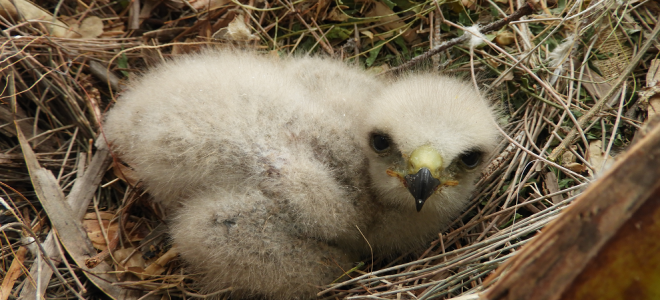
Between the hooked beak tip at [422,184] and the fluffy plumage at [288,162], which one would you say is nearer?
the hooked beak tip at [422,184]

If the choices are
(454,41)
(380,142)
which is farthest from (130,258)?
(454,41)

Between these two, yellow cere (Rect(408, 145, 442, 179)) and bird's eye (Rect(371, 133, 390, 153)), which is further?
bird's eye (Rect(371, 133, 390, 153))

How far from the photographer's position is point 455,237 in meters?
2.35

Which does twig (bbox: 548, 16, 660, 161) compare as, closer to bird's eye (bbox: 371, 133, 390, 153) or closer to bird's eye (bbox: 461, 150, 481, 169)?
bird's eye (bbox: 461, 150, 481, 169)

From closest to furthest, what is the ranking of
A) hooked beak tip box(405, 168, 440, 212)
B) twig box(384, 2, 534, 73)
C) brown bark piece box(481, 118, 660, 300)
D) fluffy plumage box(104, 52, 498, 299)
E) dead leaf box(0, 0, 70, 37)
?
brown bark piece box(481, 118, 660, 300) < hooked beak tip box(405, 168, 440, 212) < fluffy plumage box(104, 52, 498, 299) < twig box(384, 2, 534, 73) < dead leaf box(0, 0, 70, 37)

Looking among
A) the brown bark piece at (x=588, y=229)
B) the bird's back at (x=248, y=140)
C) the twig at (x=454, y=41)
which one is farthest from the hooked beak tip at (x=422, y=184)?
the twig at (x=454, y=41)

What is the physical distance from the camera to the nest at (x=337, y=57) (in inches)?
87.8

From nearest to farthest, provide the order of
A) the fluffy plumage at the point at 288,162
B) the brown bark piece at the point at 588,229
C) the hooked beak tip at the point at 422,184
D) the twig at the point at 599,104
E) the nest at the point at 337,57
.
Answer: the brown bark piece at the point at 588,229, the hooked beak tip at the point at 422,184, the fluffy plumage at the point at 288,162, the nest at the point at 337,57, the twig at the point at 599,104

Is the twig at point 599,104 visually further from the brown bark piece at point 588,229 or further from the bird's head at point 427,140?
the brown bark piece at point 588,229

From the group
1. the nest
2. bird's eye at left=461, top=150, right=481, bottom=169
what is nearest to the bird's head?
bird's eye at left=461, top=150, right=481, bottom=169

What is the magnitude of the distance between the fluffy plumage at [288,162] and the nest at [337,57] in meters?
0.22

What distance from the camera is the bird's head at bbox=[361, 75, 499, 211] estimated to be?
1.86 m

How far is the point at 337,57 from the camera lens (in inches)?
107

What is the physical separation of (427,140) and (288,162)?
57 centimetres
